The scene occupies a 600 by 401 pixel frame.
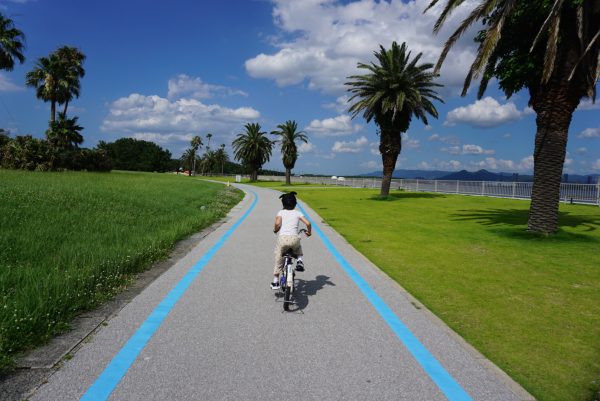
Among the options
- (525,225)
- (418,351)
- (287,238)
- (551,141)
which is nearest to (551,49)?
(551,141)

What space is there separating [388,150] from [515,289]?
2588 cm

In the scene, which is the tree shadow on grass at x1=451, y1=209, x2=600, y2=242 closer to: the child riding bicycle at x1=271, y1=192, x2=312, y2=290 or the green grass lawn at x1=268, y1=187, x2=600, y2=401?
the green grass lawn at x1=268, y1=187, x2=600, y2=401

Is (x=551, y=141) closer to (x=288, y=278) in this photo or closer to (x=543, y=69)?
(x=543, y=69)

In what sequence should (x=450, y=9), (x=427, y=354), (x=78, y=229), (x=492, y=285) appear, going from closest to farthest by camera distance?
1. (x=427, y=354)
2. (x=492, y=285)
3. (x=78, y=229)
4. (x=450, y=9)

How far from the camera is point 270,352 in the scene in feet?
12.7

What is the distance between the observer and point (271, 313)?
5082 mm

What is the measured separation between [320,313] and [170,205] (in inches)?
546

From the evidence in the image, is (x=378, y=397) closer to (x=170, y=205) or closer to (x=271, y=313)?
(x=271, y=313)

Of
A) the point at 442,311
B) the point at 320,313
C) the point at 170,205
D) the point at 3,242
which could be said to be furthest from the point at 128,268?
the point at 170,205

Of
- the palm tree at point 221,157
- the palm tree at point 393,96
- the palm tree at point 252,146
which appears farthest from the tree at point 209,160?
the palm tree at point 393,96

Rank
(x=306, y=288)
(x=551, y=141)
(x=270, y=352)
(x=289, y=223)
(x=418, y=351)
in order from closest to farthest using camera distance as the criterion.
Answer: (x=270, y=352), (x=418, y=351), (x=289, y=223), (x=306, y=288), (x=551, y=141)

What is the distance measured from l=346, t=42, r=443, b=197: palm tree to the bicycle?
2512 cm

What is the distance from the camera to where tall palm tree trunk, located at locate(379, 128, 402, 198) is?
31.7m

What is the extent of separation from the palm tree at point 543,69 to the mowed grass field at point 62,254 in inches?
389
